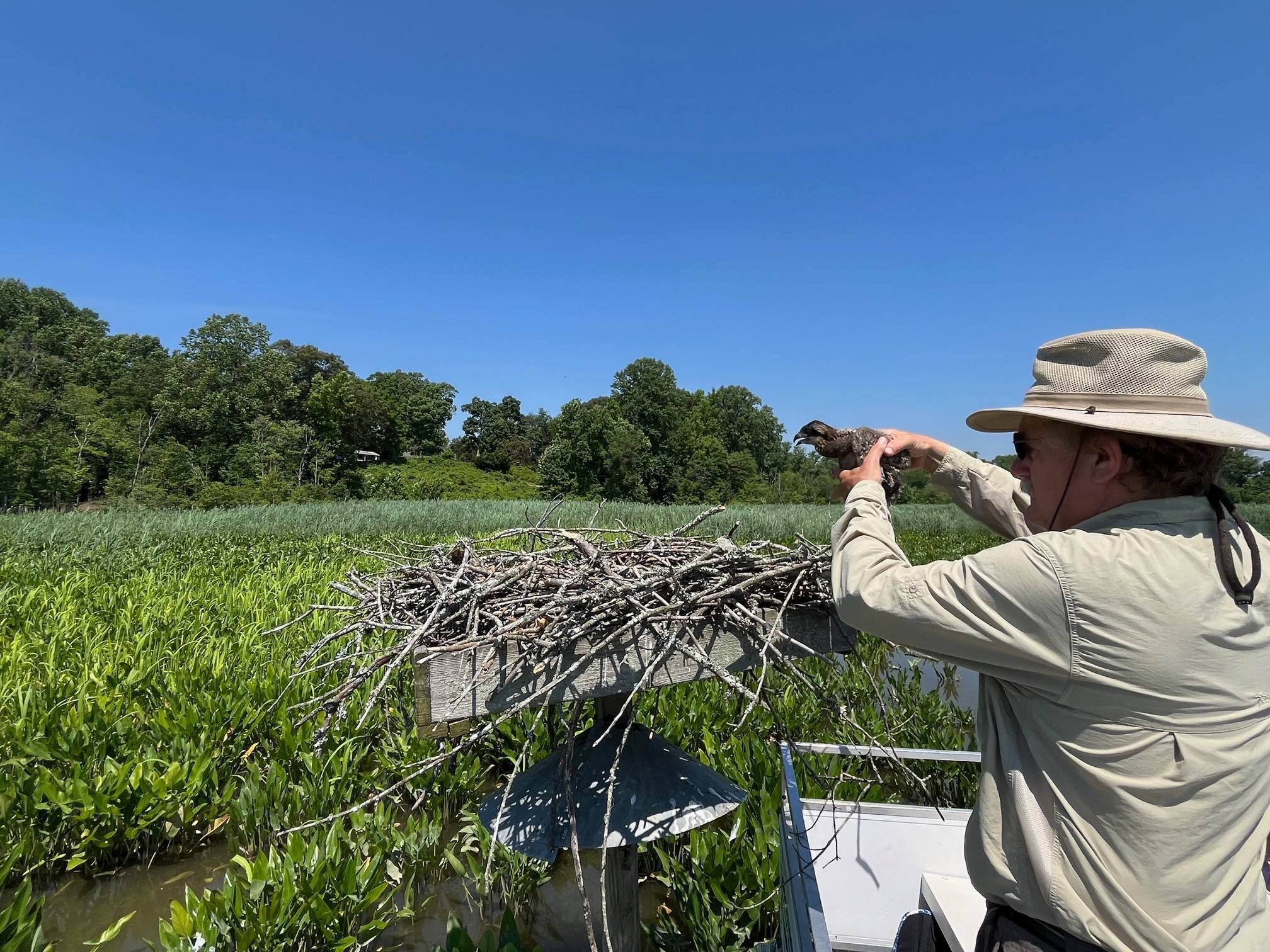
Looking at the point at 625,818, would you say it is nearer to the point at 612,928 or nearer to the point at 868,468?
the point at 612,928

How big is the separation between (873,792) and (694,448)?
4822cm

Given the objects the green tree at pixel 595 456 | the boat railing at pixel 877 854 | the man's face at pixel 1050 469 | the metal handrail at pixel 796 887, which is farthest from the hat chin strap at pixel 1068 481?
the green tree at pixel 595 456

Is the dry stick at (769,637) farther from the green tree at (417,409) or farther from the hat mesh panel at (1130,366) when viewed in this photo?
the green tree at (417,409)

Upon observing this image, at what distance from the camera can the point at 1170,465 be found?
1237 millimetres

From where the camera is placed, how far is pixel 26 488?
33.1 meters

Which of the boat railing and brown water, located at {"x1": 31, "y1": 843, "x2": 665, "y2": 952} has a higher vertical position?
the boat railing

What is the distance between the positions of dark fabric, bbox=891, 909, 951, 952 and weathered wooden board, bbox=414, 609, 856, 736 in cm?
78

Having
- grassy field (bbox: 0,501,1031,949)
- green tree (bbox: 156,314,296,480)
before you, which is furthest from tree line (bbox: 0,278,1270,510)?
grassy field (bbox: 0,501,1031,949)

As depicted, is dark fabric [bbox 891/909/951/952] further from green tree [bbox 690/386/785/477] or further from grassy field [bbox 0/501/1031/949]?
green tree [bbox 690/386/785/477]

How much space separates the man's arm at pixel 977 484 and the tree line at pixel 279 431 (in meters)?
26.4

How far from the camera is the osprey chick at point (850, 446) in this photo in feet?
5.50

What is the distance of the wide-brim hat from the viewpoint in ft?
3.89

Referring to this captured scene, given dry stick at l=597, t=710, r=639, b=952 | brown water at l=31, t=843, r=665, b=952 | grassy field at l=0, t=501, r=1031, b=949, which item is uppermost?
dry stick at l=597, t=710, r=639, b=952

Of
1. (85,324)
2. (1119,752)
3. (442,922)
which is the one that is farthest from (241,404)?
(1119,752)
